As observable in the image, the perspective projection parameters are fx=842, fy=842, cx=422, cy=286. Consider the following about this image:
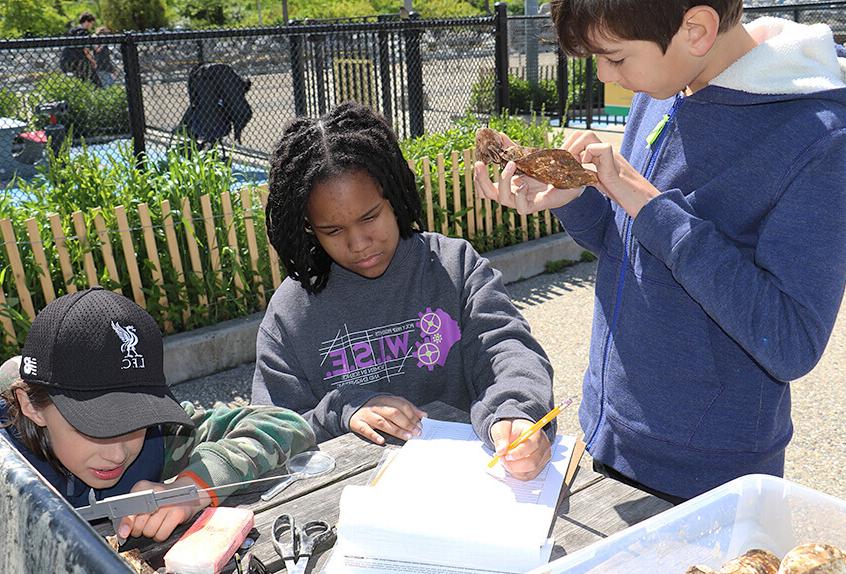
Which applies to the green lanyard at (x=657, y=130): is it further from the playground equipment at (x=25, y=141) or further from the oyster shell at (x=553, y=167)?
the playground equipment at (x=25, y=141)

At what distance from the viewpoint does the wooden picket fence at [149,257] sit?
Answer: 4.46 meters

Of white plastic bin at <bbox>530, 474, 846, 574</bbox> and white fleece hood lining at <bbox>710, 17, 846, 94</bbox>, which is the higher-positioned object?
white fleece hood lining at <bbox>710, 17, 846, 94</bbox>

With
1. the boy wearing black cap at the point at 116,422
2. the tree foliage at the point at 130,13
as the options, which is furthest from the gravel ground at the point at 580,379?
the tree foliage at the point at 130,13

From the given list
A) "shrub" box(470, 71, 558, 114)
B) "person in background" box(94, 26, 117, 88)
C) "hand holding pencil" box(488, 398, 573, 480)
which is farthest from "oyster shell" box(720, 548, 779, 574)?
"shrub" box(470, 71, 558, 114)

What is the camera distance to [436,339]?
220 cm

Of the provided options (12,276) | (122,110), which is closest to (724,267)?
(12,276)

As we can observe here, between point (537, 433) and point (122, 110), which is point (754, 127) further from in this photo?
point (122, 110)

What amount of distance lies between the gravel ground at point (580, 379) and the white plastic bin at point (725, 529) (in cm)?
263

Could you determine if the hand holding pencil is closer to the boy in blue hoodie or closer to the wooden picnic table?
the wooden picnic table

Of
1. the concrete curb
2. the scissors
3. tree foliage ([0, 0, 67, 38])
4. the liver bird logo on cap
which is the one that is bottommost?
the concrete curb

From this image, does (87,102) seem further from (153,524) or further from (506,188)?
(153,524)

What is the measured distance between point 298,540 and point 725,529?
718 millimetres

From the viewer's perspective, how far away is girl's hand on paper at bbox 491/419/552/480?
1586 millimetres

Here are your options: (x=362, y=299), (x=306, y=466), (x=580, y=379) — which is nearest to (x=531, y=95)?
(x=580, y=379)
